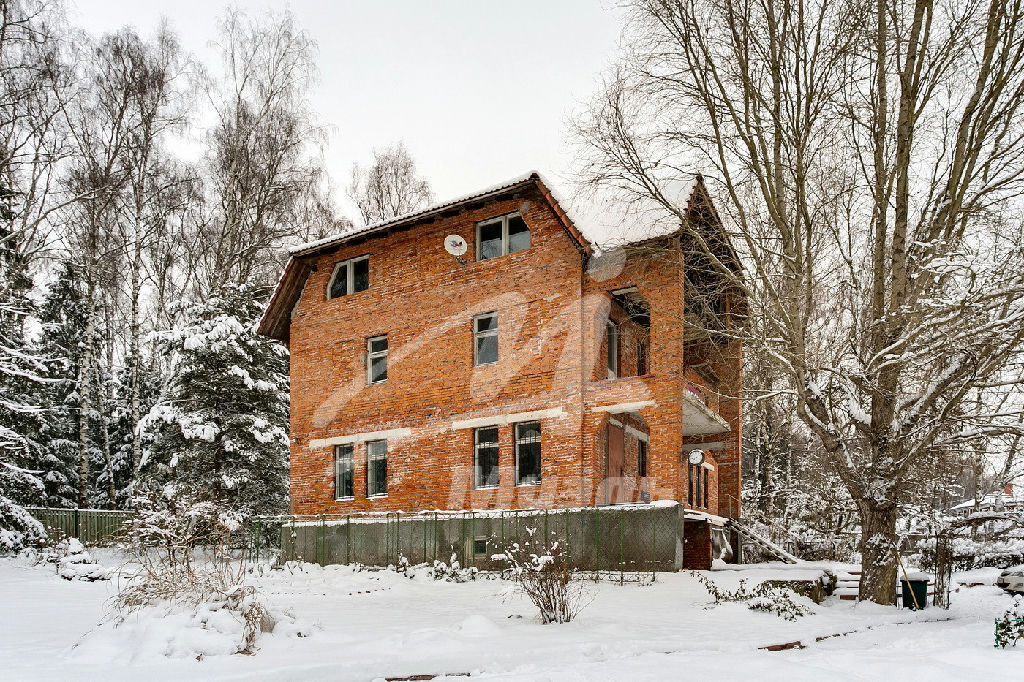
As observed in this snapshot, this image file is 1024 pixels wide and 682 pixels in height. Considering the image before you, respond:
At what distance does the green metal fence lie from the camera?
16453mm

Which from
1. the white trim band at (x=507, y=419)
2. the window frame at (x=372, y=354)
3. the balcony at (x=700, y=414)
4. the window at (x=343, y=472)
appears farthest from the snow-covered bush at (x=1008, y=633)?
the window at (x=343, y=472)

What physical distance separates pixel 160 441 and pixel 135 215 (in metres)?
7.82

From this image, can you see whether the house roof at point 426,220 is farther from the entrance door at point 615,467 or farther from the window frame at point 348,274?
the entrance door at point 615,467

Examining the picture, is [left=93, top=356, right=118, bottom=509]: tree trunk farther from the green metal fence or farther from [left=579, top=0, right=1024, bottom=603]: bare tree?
[left=579, top=0, right=1024, bottom=603]: bare tree

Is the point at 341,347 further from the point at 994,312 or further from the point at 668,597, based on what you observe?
the point at 994,312

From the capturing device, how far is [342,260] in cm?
2289

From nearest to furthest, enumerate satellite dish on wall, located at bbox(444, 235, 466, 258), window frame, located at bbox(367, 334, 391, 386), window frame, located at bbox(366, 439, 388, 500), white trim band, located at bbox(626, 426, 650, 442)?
satellite dish on wall, located at bbox(444, 235, 466, 258) → white trim band, located at bbox(626, 426, 650, 442) → window frame, located at bbox(366, 439, 388, 500) → window frame, located at bbox(367, 334, 391, 386)

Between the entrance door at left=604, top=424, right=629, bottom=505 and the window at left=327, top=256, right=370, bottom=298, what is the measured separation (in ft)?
26.6

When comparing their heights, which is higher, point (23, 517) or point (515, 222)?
point (515, 222)

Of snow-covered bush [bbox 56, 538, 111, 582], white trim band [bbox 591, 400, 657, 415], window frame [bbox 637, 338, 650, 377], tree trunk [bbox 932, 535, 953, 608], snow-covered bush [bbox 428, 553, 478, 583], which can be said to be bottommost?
snow-covered bush [bbox 428, 553, 478, 583]

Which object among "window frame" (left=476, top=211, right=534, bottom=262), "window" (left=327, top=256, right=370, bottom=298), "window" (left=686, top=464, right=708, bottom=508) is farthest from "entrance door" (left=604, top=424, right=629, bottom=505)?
"window" (left=327, top=256, right=370, bottom=298)

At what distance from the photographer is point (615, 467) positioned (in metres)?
19.4

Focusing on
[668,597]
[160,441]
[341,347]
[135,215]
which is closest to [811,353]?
[668,597]

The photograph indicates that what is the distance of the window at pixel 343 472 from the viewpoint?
21.8m
